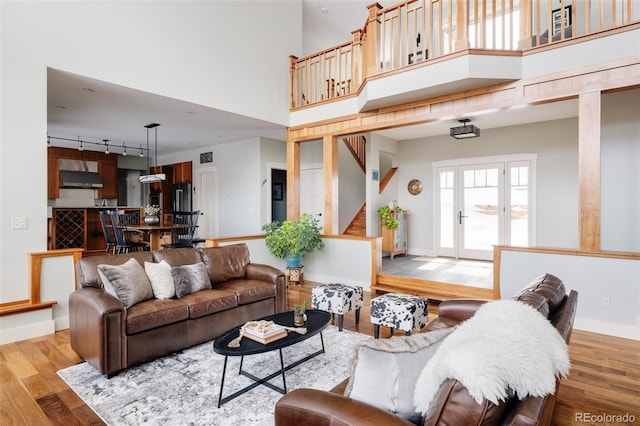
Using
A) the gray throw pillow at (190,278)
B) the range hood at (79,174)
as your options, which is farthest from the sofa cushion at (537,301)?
the range hood at (79,174)

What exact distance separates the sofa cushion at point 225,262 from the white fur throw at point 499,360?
10.1ft

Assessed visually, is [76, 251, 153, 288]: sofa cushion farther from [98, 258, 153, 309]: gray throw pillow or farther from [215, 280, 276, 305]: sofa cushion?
[215, 280, 276, 305]: sofa cushion

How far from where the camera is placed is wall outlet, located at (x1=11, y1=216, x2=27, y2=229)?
346 cm

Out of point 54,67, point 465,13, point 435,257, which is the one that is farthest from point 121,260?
point 435,257

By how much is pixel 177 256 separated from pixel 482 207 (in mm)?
6380

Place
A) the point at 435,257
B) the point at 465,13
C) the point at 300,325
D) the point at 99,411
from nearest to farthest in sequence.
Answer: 1. the point at 99,411
2. the point at 300,325
3. the point at 465,13
4. the point at 435,257

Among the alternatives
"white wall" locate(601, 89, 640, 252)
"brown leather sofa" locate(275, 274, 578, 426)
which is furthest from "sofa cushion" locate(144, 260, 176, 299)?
"white wall" locate(601, 89, 640, 252)

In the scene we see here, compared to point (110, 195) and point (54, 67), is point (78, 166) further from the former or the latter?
point (54, 67)

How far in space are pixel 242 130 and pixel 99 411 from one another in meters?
5.39

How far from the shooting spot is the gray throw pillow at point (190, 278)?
328cm

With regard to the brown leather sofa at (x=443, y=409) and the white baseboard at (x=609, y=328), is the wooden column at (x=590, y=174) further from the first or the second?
the brown leather sofa at (x=443, y=409)

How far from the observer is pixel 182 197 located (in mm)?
9352

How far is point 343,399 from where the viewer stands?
123cm

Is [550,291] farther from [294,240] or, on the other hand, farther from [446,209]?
[446,209]
